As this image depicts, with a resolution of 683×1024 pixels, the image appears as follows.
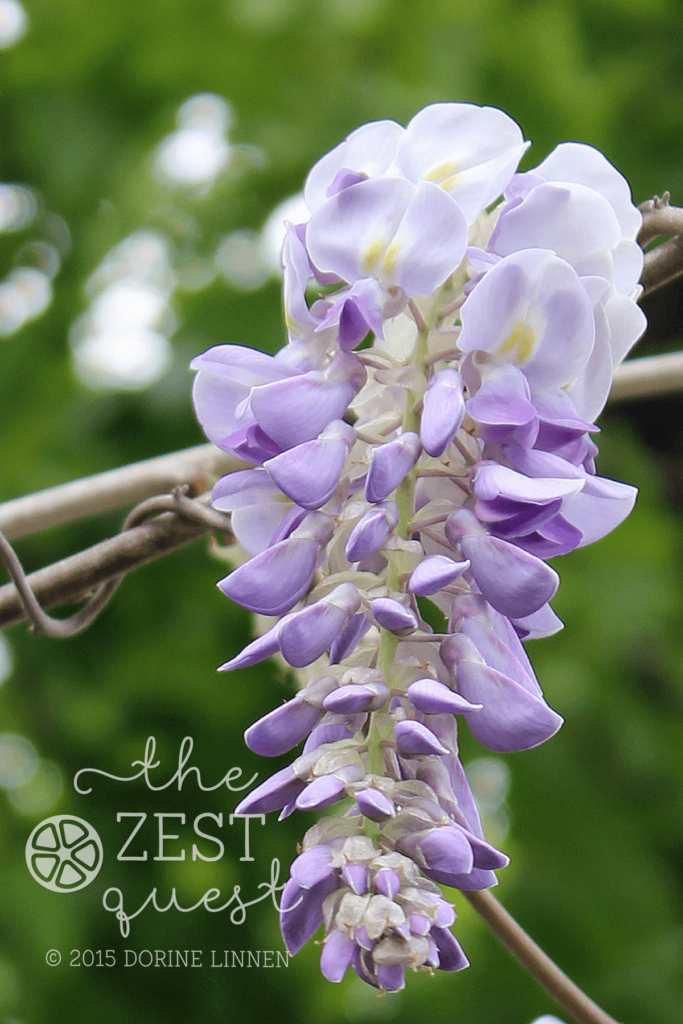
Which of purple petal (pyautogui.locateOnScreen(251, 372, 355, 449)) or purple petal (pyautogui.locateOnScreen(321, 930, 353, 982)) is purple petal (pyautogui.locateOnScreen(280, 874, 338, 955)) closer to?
purple petal (pyautogui.locateOnScreen(321, 930, 353, 982))

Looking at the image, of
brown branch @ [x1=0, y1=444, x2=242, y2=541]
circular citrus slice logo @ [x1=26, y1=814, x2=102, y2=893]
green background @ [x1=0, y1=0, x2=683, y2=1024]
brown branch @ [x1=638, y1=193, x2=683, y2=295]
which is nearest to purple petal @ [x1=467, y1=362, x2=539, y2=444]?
brown branch @ [x1=638, y1=193, x2=683, y2=295]

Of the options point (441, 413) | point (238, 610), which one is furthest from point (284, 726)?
point (238, 610)

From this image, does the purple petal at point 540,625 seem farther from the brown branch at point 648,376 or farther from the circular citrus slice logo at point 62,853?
the circular citrus slice logo at point 62,853

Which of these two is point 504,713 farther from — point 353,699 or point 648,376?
point 648,376

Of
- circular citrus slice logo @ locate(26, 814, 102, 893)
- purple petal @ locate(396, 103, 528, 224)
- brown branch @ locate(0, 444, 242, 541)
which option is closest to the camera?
purple petal @ locate(396, 103, 528, 224)

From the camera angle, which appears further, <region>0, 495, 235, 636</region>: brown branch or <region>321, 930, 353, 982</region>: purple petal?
<region>0, 495, 235, 636</region>: brown branch

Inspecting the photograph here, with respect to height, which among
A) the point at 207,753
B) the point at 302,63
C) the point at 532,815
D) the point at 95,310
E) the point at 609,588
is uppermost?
the point at 302,63

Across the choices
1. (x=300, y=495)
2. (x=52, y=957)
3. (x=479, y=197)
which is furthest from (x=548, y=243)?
(x=52, y=957)

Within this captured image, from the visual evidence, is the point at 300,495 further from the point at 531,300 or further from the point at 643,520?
the point at 643,520
